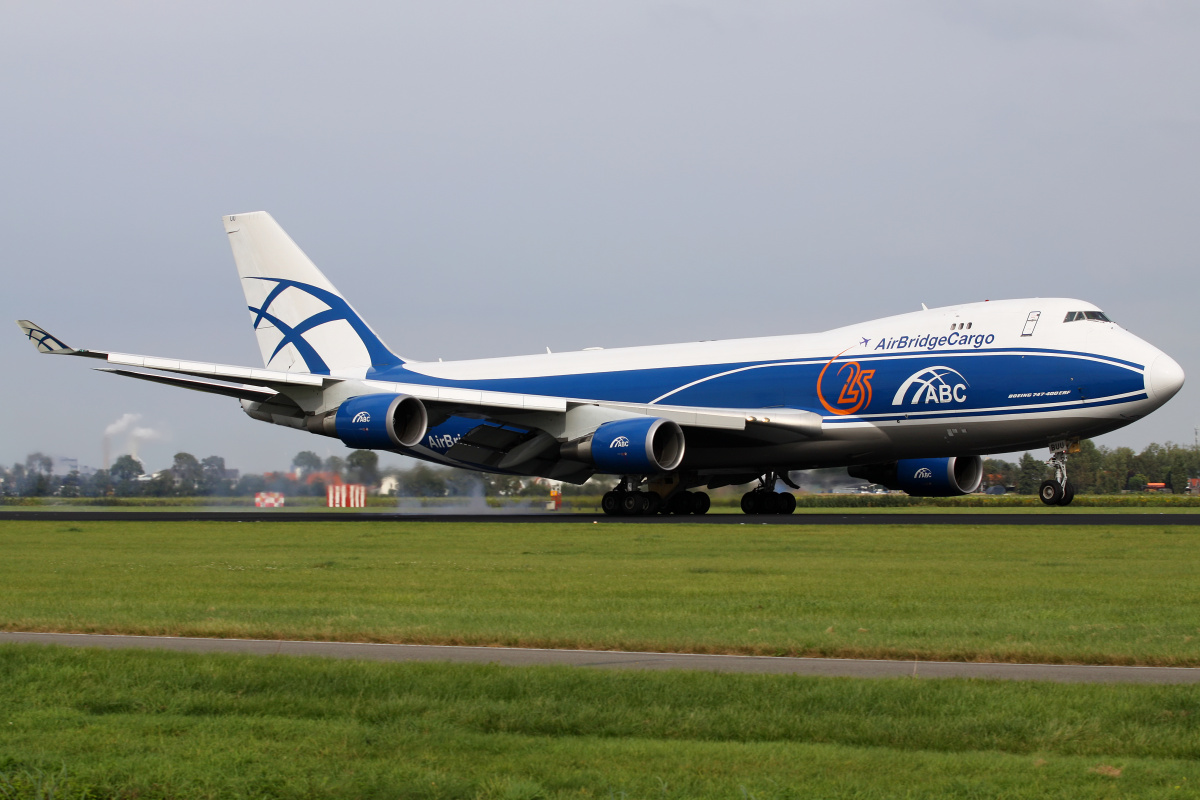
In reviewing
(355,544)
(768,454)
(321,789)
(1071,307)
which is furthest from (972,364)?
(321,789)

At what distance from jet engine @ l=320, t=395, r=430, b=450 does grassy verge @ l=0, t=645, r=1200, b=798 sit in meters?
24.6

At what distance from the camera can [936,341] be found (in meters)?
34.0

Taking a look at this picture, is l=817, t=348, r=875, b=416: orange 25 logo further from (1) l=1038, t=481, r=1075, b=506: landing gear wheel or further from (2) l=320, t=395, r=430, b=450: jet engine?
(2) l=320, t=395, r=430, b=450: jet engine

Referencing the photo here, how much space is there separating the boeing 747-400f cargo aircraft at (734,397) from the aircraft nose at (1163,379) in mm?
33

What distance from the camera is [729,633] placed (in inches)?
484

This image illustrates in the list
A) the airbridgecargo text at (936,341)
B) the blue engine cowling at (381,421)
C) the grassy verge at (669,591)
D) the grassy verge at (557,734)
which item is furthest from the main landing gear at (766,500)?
the grassy verge at (557,734)

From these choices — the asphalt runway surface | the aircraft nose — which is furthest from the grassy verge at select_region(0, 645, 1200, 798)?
the aircraft nose

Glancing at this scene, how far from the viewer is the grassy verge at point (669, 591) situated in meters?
12.0

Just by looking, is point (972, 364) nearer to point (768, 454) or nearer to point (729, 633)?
point (768, 454)

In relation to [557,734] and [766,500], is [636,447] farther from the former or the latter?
[557,734]

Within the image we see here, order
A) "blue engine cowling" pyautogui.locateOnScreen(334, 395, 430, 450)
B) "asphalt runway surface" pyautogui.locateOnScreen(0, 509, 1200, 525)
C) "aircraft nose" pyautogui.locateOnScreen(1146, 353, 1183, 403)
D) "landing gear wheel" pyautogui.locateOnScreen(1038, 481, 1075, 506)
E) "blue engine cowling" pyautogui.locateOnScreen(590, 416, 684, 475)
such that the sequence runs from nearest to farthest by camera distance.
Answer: "aircraft nose" pyautogui.locateOnScreen(1146, 353, 1183, 403) → "asphalt runway surface" pyautogui.locateOnScreen(0, 509, 1200, 525) → "landing gear wheel" pyautogui.locateOnScreen(1038, 481, 1075, 506) → "blue engine cowling" pyautogui.locateOnScreen(590, 416, 684, 475) → "blue engine cowling" pyautogui.locateOnScreen(334, 395, 430, 450)

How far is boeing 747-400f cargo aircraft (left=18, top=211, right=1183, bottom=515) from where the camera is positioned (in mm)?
32188

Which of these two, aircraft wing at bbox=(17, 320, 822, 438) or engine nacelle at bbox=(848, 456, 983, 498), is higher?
aircraft wing at bbox=(17, 320, 822, 438)

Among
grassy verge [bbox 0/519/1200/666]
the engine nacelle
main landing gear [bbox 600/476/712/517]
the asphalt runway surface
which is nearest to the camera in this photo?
grassy verge [bbox 0/519/1200/666]
